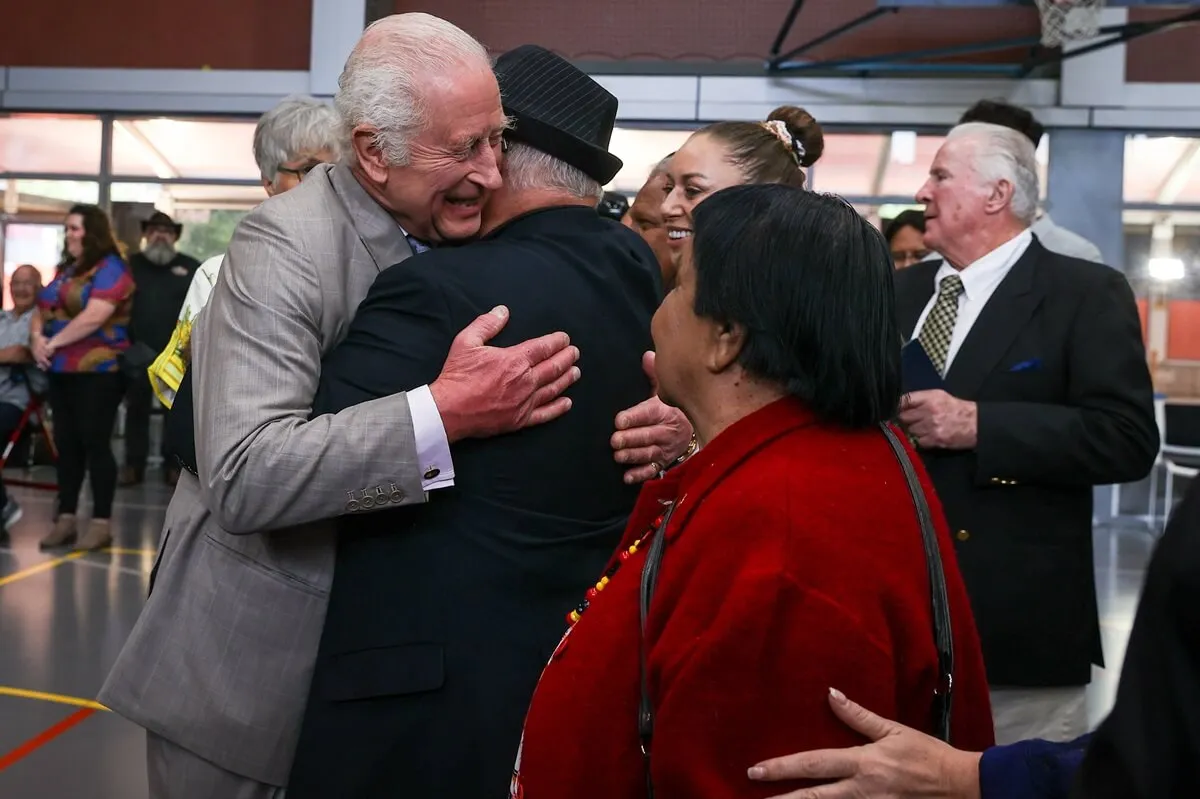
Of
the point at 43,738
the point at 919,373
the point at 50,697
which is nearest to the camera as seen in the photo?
the point at 919,373

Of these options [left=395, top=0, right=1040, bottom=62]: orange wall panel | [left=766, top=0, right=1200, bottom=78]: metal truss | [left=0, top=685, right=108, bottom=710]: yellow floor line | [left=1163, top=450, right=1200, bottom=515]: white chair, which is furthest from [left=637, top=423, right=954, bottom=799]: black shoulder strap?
[left=395, top=0, right=1040, bottom=62]: orange wall panel

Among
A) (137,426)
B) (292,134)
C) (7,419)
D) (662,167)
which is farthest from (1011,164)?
(137,426)

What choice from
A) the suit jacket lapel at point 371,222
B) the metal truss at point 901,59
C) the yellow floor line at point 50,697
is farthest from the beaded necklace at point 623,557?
the metal truss at point 901,59

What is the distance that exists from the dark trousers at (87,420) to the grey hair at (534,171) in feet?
17.3

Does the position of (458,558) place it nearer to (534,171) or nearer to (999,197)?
(534,171)

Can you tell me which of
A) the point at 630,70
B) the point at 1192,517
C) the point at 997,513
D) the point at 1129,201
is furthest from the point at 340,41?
the point at 1192,517

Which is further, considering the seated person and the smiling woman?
the seated person

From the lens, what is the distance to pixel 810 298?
48.4 inches

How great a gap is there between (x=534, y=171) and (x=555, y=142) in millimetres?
51

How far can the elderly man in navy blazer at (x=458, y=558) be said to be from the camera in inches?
60.8

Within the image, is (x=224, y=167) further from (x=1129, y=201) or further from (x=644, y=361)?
(x=644, y=361)

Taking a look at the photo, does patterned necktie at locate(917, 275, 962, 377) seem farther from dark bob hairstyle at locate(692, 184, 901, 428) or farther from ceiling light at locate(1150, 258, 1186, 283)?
ceiling light at locate(1150, 258, 1186, 283)

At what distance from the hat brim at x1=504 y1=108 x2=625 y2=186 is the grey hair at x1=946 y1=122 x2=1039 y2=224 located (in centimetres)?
135

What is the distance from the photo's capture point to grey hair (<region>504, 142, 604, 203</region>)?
5.62 ft
